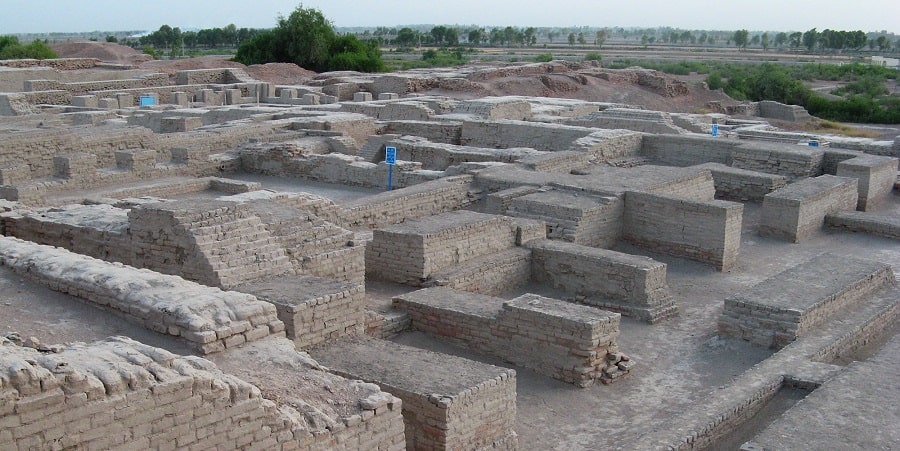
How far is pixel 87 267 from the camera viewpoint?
552cm

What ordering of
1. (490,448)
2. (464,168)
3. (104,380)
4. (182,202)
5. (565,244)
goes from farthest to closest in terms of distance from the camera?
(464,168)
(565,244)
(182,202)
(490,448)
(104,380)

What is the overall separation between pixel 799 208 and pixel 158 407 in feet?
27.9

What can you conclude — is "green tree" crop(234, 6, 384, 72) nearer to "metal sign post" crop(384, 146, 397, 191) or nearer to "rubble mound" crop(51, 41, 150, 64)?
"rubble mound" crop(51, 41, 150, 64)

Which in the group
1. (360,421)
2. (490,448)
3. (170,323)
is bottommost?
(490,448)

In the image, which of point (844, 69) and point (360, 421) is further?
point (844, 69)

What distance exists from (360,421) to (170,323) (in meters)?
1.20

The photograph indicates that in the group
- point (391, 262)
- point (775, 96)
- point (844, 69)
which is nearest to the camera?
point (391, 262)

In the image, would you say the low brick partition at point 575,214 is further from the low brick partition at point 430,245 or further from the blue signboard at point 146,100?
the blue signboard at point 146,100

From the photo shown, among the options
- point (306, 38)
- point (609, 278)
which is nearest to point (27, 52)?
point (306, 38)

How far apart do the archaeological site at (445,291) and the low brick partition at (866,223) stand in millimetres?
38

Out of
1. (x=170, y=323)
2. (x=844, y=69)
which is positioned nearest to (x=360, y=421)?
(x=170, y=323)

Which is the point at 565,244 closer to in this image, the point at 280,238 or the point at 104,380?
the point at 280,238

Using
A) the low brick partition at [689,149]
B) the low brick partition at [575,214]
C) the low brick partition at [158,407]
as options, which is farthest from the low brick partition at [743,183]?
the low brick partition at [158,407]

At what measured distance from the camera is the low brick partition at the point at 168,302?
4820mm
